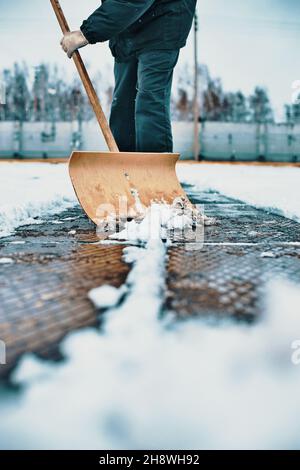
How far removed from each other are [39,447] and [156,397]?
16 centimetres

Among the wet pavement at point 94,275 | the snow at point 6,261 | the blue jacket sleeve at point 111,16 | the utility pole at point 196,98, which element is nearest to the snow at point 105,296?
the wet pavement at point 94,275

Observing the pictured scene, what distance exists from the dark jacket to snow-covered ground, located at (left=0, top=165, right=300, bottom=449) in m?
1.81

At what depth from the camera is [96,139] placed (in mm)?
22688

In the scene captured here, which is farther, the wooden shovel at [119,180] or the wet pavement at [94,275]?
the wooden shovel at [119,180]

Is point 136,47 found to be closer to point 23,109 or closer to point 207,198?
point 207,198

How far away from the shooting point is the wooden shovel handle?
2539mm

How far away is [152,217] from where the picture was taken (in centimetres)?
190

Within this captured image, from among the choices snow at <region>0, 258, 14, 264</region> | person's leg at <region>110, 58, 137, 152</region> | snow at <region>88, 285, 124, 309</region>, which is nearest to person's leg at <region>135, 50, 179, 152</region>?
person's leg at <region>110, 58, 137, 152</region>

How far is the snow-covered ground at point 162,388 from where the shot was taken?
57 cm

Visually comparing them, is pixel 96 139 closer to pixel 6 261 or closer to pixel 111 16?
pixel 111 16

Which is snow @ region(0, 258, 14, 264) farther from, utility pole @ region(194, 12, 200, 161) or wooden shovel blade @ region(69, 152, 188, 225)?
utility pole @ region(194, 12, 200, 161)

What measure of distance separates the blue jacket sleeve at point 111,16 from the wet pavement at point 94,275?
948 mm

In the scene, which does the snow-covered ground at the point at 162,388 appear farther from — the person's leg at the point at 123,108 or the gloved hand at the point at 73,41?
the person's leg at the point at 123,108
